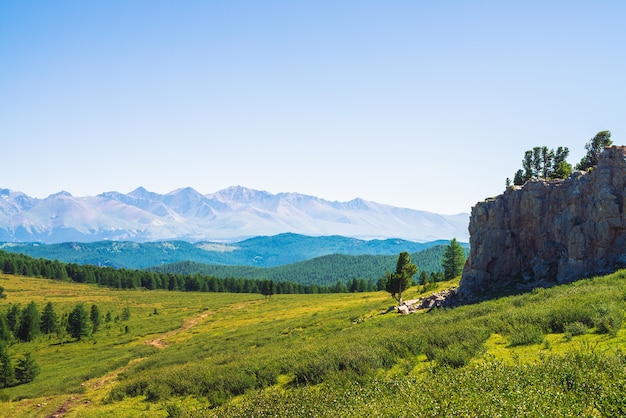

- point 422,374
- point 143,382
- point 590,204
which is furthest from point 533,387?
point 590,204

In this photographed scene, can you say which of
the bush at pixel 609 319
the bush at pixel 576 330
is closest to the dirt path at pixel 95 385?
the bush at pixel 576 330

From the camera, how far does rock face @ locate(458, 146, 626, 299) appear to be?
38844 mm

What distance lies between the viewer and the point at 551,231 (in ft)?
151

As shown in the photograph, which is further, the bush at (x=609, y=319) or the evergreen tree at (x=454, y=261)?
the evergreen tree at (x=454, y=261)

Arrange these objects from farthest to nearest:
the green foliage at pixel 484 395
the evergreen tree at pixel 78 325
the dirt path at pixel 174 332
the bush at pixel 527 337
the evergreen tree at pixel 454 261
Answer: the evergreen tree at pixel 454 261 → the evergreen tree at pixel 78 325 → the dirt path at pixel 174 332 → the bush at pixel 527 337 → the green foliage at pixel 484 395

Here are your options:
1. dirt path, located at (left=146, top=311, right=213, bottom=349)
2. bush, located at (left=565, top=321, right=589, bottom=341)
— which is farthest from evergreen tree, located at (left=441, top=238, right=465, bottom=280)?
bush, located at (left=565, top=321, right=589, bottom=341)

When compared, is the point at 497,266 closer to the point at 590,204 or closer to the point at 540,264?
the point at 540,264

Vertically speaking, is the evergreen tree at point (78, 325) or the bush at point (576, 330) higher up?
the bush at point (576, 330)

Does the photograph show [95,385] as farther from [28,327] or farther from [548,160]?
[548,160]

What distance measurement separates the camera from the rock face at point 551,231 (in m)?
38.8

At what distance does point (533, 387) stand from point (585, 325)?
11.8m

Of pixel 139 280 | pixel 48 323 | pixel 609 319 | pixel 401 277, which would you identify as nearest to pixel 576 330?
pixel 609 319

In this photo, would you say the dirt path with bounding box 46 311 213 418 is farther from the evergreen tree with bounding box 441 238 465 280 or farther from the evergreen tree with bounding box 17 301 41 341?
the evergreen tree with bounding box 441 238 465 280

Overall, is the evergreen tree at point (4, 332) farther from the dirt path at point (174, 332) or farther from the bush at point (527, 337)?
the bush at point (527, 337)
